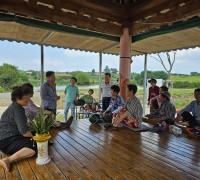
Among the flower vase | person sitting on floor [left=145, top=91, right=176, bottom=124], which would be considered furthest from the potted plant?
person sitting on floor [left=145, top=91, right=176, bottom=124]

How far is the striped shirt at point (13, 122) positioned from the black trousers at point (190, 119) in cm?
311

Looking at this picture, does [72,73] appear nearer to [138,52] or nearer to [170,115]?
[138,52]

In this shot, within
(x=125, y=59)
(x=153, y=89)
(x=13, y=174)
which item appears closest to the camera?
(x=13, y=174)

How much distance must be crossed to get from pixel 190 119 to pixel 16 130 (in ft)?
10.8

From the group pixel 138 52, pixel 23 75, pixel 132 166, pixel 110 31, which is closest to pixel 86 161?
pixel 132 166

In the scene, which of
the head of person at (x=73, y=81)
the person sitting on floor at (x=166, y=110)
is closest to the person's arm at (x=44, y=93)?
the head of person at (x=73, y=81)

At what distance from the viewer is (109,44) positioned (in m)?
4.95

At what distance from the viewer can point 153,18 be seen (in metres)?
3.68

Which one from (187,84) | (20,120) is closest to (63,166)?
(20,120)

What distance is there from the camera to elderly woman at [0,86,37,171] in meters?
2.02

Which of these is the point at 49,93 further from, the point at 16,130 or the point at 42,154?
the point at 42,154

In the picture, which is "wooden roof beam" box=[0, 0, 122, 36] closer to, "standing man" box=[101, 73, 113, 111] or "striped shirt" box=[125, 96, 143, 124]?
"standing man" box=[101, 73, 113, 111]

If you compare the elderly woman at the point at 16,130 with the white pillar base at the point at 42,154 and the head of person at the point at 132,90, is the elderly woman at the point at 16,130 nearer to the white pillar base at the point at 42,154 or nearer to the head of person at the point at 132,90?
the white pillar base at the point at 42,154

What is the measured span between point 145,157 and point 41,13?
296 centimetres
